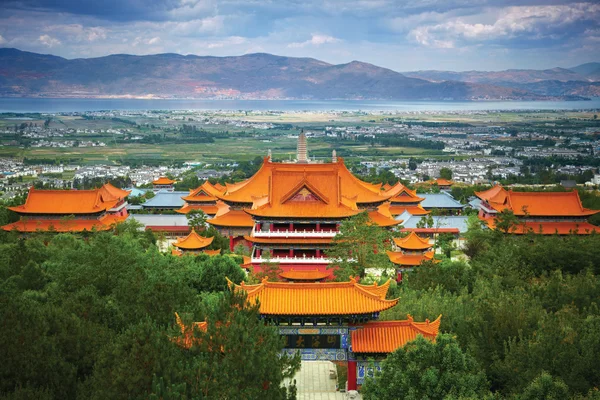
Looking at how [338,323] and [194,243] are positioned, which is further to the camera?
[194,243]

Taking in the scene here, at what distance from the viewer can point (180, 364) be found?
589 inches

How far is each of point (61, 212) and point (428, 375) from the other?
31.4 meters

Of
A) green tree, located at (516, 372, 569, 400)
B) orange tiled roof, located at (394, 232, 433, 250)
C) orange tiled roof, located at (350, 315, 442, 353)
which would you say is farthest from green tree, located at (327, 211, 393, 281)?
green tree, located at (516, 372, 569, 400)

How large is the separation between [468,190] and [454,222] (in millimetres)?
18289

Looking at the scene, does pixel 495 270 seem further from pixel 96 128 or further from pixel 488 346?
pixel 96 128

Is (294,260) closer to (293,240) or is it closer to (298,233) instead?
(293,240)

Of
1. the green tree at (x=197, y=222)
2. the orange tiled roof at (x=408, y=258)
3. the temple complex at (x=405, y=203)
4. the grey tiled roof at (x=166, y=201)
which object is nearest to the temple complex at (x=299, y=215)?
the orange tiled roof at (x=408, y=258)

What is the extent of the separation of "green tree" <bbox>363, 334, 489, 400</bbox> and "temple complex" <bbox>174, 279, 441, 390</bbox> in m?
2.65

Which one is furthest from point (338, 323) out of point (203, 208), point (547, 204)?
point (203, 208)

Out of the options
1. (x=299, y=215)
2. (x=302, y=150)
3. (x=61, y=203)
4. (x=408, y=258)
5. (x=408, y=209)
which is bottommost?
(x=408, y=209)

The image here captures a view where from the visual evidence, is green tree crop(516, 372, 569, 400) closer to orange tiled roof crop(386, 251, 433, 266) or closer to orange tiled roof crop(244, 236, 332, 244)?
orange tiled roof crop(244, 236, 332, 244)

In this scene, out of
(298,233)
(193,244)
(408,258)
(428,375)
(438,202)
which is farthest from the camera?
(438,202)

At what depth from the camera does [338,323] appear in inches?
824

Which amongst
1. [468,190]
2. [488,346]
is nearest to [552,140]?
[468,190]
